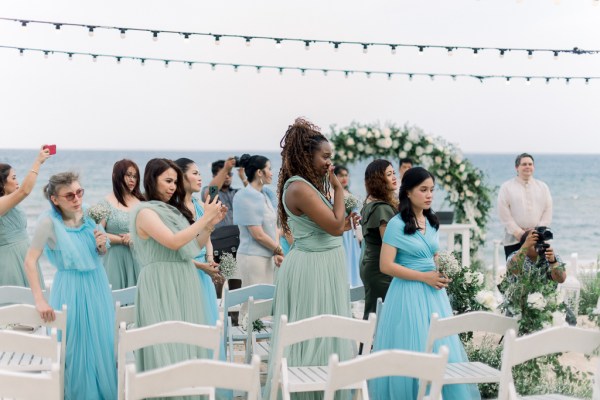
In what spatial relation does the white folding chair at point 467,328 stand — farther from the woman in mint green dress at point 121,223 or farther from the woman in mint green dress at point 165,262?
the woman in mint green dress at point 121,223

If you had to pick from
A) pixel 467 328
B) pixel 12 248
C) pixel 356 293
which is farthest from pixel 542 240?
pixel 12 248

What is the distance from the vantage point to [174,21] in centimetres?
3481

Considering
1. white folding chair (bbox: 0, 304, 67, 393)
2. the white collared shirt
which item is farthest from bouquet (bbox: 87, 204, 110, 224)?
the white collared shirt

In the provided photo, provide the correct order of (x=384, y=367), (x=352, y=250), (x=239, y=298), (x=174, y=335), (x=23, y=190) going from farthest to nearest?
(x=352, y=250), (x=23, y=190), (x=239, y=298), (x=174, y=335), (x=384, y=367)

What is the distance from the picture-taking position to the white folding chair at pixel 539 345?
3.12m

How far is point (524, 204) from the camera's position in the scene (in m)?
7.48

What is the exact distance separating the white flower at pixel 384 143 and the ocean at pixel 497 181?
15.7m

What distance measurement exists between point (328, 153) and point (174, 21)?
31855 mm

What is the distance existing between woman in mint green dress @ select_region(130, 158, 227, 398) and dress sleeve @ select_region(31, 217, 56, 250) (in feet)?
1.96

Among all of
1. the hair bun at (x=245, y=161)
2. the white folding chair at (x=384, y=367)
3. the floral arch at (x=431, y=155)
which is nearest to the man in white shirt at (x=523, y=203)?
the floral arch at (x=431, y=155)

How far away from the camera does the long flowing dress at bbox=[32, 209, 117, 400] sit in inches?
179

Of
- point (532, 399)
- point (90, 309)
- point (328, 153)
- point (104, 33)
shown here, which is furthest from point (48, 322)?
point (104, 33)

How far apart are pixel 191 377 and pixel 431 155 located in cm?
698

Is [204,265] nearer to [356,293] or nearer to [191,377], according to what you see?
[356,293]
